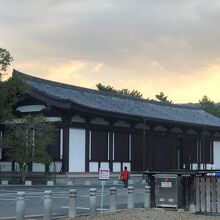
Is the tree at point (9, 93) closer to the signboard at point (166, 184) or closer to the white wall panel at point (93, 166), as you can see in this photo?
the white wall panel at point (93, 166)

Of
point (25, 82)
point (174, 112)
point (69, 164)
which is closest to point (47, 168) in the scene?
point (69, 164)

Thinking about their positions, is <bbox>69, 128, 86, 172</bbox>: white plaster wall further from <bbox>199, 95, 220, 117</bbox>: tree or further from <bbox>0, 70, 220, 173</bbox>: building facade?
<bbox>199, 95, 220, 117</bbox>: tree

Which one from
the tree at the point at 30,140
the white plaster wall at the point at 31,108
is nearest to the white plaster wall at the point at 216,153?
the white plaster wall at the point at 31,108

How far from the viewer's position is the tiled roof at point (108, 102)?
38.3 metres

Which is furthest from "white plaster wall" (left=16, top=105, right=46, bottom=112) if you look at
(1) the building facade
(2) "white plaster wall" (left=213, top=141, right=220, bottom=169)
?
(2) "white plaster wall" (left=213, top=141, right=220, bottom=169)

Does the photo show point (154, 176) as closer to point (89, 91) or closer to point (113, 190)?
point (113, 190)

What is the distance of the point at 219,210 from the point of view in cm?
1648

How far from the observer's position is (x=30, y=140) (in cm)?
3447

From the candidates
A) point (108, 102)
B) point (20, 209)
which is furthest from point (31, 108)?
point (20, 209)

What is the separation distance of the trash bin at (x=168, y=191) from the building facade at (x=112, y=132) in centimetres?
1787

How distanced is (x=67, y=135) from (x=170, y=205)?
19790mm

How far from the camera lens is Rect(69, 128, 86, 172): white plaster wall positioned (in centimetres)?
3688

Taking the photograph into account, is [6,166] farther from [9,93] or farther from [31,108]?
[9,93]

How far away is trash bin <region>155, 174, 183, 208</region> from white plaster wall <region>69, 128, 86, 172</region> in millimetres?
19254
